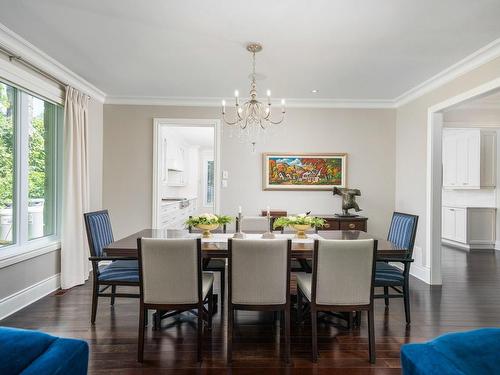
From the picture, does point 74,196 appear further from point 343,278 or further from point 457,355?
point 457,355

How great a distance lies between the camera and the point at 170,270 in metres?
2.13

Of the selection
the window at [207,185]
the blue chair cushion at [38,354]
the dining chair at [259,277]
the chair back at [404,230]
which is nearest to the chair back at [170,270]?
the dining chair at [259,277]

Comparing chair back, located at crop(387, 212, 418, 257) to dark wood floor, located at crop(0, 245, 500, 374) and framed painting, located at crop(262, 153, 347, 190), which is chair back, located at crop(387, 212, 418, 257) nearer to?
dark wood floor, located at crop(0, 245, 500, 374)

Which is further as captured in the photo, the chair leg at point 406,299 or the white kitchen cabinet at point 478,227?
the white kitchen cabinet at point 478,227

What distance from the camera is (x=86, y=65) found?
3436mm

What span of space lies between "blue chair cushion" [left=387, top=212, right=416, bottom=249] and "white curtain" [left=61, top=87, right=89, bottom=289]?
3685 mm

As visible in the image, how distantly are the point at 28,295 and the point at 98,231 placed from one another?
1.06 meters

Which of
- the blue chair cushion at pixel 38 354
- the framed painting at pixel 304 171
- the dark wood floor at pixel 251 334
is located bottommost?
the dark wood floor at pixel 251 334

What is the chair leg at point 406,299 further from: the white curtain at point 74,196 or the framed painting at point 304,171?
the white curtain at point 74,196

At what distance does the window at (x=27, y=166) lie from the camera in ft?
9.82

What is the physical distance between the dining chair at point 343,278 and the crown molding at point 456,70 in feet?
7.73

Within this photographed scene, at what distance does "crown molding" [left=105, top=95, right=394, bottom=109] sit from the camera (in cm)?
463

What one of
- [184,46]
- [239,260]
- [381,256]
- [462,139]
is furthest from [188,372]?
[462,139]

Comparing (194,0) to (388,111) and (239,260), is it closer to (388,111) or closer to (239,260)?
(239,260)
